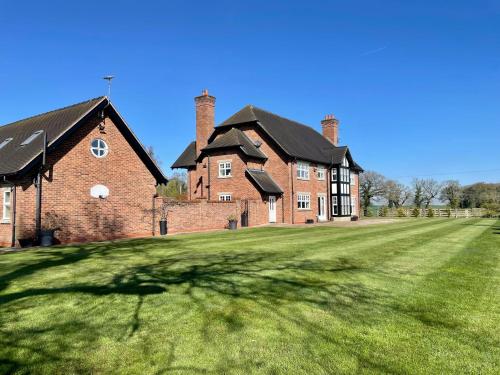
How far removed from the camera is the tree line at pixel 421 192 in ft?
272

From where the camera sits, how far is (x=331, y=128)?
159ft

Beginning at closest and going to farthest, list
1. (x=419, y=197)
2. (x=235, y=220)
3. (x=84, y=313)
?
1. (x=84, y=313)
2. (x=235, y=220)
3. (x=419, y=197)

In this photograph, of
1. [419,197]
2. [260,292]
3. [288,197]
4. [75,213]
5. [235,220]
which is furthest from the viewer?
[419,197]

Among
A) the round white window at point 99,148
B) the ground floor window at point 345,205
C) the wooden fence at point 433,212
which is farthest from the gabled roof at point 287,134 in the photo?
the wooden fence at point 433,212

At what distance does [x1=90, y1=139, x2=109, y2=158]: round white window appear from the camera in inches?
780

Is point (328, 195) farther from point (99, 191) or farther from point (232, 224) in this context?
point (99, 191)

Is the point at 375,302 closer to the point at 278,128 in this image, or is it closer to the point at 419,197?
the point at 278,128

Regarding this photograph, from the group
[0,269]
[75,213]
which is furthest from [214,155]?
[0,269]

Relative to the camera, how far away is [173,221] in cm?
2391

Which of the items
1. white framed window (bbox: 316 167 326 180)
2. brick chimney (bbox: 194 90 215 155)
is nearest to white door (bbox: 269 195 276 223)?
white framed window (bbox: 316 167 326 180)

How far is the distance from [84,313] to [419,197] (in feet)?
302

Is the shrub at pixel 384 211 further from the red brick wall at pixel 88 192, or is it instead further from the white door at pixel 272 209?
the red brick wall at pixel 88 192

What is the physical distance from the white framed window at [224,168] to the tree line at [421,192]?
168ft

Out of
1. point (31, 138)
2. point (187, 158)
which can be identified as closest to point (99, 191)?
point (31, 138)
